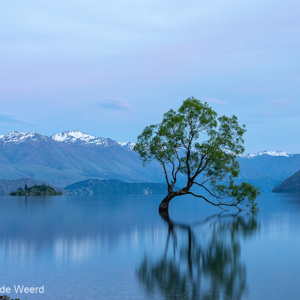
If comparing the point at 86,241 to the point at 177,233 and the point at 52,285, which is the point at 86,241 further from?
the point at 52,285

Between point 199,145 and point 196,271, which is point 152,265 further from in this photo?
point 199,145

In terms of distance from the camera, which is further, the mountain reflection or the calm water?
the calm water

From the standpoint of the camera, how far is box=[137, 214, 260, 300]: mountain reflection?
80.3ft

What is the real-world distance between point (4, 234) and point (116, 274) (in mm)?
27890

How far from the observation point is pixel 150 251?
40.0 m

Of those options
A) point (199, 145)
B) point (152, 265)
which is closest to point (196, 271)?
point (152, 265)

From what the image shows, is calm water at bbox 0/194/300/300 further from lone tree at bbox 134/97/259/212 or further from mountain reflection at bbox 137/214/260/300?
lone tree at bbox 134/97/259/212

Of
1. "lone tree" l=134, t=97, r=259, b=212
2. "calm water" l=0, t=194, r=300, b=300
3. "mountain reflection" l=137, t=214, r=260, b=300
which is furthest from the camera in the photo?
"lone tree" l=134, t=97, r=259, b=212

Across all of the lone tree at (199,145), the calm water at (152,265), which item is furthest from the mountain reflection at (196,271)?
the lone tree at (199,145)

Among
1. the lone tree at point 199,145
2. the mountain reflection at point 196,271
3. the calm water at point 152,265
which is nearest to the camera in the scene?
the mountain reflection at point 196,271

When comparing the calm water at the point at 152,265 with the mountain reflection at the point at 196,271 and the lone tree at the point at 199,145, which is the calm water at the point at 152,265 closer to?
the mountain reflection at the point at 196,271

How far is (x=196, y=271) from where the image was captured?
3023cm

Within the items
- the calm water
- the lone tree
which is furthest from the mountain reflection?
the lone tree

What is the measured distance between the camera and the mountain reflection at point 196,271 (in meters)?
24.5
